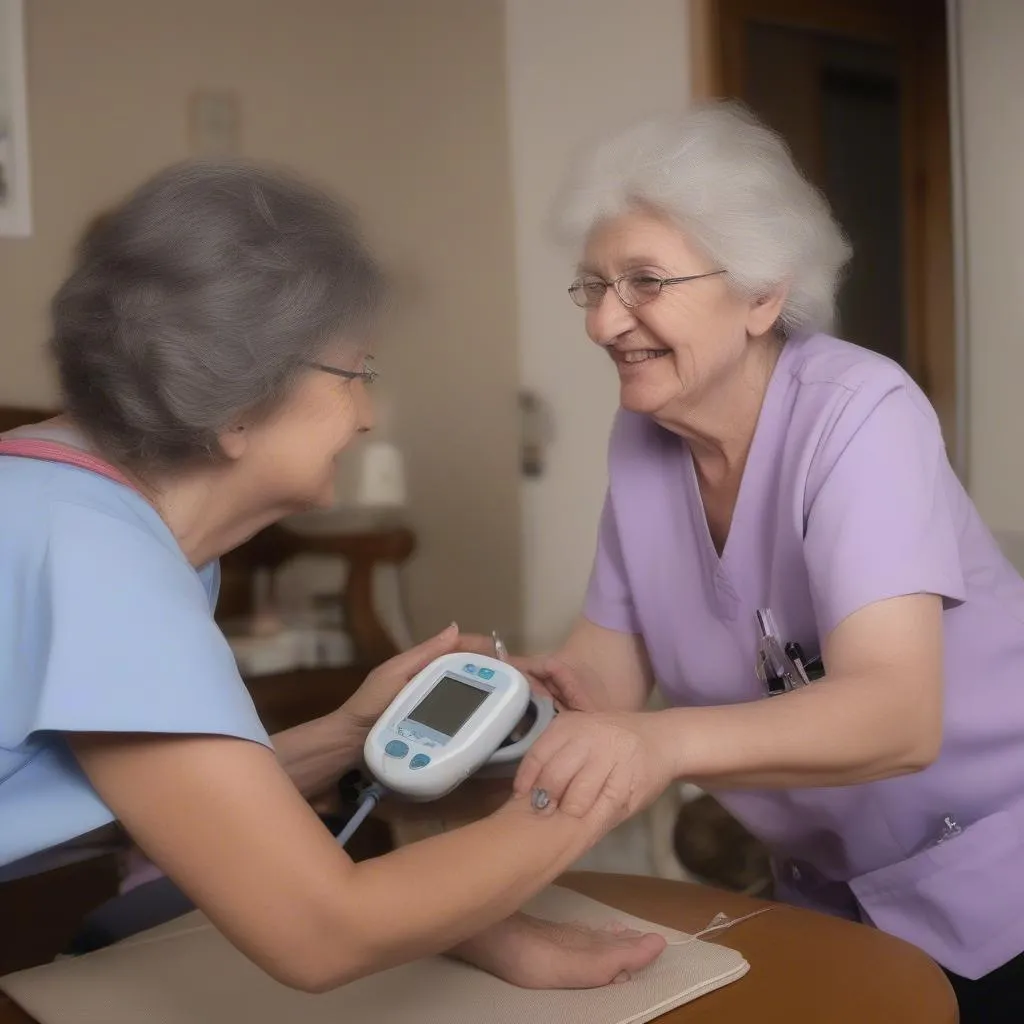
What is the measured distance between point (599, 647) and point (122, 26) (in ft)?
5.95

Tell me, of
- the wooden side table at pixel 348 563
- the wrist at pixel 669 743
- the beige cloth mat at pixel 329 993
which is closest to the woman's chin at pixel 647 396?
the wrist at pixel 669 743

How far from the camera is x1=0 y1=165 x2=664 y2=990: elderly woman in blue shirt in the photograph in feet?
2.42

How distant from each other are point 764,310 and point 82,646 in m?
0.72

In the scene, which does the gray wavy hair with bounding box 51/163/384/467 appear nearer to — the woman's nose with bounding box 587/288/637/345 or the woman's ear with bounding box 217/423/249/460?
the woman's ear with bounding box 217/423/249/460

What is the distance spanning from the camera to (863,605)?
3.25 ft

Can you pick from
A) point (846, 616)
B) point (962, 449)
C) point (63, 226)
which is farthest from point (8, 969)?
point (962, 449)

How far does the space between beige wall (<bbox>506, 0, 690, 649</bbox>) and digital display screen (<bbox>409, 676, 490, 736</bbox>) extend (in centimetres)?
188

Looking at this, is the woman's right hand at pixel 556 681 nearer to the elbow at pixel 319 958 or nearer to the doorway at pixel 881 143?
the elbow at pixel 319 958

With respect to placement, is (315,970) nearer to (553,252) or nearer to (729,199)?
(729,199)

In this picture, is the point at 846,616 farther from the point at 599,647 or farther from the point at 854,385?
the point at 599,647

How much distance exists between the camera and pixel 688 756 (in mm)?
915

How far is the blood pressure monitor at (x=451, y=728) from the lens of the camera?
3.07ft

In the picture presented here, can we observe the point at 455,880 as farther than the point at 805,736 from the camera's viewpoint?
No

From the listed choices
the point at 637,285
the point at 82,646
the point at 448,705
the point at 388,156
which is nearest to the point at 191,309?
the point at 82,646
